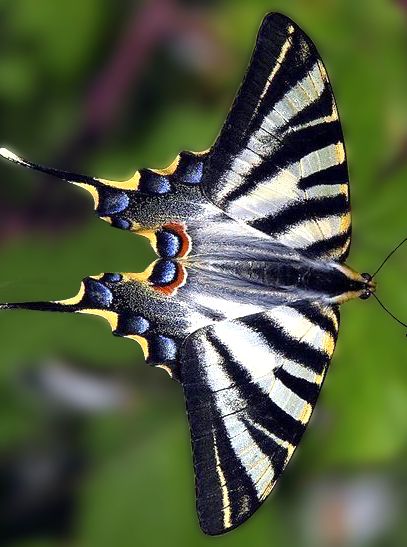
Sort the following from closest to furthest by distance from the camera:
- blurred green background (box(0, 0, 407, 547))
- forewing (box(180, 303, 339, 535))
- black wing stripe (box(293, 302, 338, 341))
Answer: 1. forewing (box(180, 303, 339, 535))
2. black wing stripe (box(293, 302, 338, 341))
3. blurred green background (box(0, 0, 407, 547))

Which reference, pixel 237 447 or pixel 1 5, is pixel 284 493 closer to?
pixel 237 447

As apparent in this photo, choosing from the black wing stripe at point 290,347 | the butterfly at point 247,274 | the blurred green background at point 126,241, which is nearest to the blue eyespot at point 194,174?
the butterfly at point 247,274

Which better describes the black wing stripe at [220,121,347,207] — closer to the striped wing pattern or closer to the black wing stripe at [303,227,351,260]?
the striped wing pattern

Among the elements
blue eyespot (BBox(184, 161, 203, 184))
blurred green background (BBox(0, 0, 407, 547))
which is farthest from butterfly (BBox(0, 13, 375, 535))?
blurred green background (BBox(0, 0, 407, 547))

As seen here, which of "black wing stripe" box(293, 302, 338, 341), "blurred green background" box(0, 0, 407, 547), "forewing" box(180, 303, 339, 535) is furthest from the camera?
"blurred green background" box(0, 0, 407, 547)

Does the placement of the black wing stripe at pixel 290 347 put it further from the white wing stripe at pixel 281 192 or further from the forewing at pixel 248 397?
the white wing stripe at pixel 281 192

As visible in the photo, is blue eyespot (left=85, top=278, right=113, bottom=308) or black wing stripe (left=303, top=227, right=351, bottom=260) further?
black wing stripe (left=303, top=227, right=351, bottom=260)

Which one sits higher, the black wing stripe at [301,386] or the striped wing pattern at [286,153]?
the striped wing pattern at [286,153]
